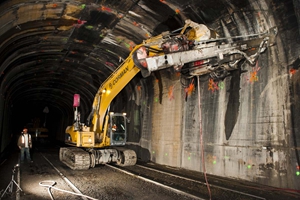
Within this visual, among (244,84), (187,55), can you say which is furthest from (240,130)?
(187,55)

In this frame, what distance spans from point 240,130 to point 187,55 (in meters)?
3.15

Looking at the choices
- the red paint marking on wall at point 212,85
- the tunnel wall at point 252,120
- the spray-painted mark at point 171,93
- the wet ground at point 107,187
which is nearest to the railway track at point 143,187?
the wet ground at point 107,187

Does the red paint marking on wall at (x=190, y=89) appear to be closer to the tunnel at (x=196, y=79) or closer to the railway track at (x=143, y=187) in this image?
the tunnel at (x=196, y=79)

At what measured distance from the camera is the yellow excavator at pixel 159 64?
7.14m

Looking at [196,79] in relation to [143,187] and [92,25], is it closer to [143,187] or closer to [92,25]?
[92,25]

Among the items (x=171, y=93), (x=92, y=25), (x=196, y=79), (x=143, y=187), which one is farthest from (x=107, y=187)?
(x=92, y=25)

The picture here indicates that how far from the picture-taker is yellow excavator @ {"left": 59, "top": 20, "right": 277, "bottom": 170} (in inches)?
281

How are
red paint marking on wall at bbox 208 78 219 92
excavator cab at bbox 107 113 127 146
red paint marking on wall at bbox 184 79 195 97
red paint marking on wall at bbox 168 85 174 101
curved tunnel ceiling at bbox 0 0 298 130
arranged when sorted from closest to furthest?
1. curved tunnel ceiling at bbox 0 0 298 130
2. red paint marking on wall at bbox 208 78 219 92
3. red paint marking on wall at bbox 184 79 195 97
4. excavator cab at bbox 107 113 127 146
5. red paint marking on wall at bbox 168 85 174 101

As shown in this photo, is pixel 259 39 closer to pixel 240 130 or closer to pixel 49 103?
pixel 240 130

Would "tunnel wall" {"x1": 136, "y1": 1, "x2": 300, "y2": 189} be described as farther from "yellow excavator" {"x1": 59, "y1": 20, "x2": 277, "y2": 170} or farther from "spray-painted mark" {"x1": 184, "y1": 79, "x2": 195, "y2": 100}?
"yellow excavator" {"x1": 59, "y1": 20, "x2": 277, "y2": 170}

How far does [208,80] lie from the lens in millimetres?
9719

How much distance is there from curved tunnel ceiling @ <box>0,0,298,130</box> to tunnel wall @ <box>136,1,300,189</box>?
0.50 m

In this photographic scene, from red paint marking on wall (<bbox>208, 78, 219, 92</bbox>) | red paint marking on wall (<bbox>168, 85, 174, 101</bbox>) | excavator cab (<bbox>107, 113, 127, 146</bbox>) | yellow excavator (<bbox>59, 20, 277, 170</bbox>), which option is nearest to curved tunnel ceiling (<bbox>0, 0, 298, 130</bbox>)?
yellow excavator (<bbox>59, 20, 277, 170</bbox>)

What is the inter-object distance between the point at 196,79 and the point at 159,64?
3591 mm
